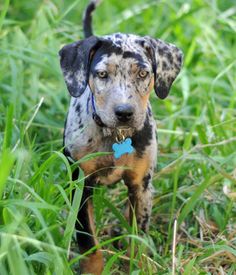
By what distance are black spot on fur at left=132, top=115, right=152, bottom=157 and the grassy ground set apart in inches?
12.8

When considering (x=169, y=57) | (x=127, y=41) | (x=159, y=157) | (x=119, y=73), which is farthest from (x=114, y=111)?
(x=159, y=157)

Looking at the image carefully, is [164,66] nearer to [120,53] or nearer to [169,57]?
[169,57]

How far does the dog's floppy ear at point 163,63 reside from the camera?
4.35 m

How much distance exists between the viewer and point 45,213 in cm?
394

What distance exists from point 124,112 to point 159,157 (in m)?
1.54

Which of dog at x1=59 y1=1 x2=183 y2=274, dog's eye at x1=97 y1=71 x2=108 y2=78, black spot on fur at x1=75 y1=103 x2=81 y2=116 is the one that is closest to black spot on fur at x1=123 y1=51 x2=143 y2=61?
dog at x1=59 y1=1 x2=183 y2=274

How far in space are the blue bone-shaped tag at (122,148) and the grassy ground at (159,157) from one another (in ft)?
0.85

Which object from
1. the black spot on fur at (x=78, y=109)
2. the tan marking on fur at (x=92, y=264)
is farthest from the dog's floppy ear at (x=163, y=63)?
the tan marking on fur at (x=92, y=264)

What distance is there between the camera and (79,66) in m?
4.24

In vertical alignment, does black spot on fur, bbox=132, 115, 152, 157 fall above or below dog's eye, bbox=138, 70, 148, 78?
below

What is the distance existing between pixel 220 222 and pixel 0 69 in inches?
68.5

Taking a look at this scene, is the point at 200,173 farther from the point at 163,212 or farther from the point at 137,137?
the point at 137,137

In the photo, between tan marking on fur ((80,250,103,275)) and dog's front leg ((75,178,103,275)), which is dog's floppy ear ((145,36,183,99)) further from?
tan marking on fur ((80,250,103,275))

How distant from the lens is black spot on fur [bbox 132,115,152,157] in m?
4.38
